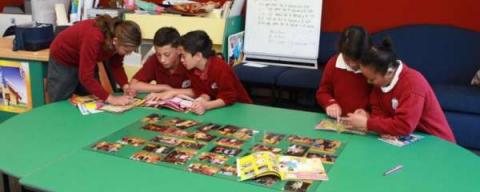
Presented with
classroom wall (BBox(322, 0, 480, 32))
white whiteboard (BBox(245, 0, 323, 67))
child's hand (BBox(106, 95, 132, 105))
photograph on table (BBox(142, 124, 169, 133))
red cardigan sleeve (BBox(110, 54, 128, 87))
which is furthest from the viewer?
white whiteboard (BBox(245, 0, 323, 67))

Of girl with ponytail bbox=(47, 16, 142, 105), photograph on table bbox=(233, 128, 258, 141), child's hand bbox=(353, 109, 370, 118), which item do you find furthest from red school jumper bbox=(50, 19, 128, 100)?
child's hand bbox=(353, 109, 370, 118)

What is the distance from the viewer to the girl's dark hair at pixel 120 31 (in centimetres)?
244

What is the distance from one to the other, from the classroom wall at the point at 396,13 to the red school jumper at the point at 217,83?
84.8 inches

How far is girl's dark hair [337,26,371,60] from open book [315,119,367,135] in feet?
1.08

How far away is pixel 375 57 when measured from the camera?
6.45 ft

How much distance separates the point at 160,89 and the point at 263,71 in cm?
162

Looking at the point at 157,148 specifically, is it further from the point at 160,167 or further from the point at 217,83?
the point at 217,83

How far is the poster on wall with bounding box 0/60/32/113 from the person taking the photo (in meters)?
3.30

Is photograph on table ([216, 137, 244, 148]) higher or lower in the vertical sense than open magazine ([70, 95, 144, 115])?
lower

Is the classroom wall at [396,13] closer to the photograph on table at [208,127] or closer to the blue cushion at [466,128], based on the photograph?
the blue cushion at [466,128]

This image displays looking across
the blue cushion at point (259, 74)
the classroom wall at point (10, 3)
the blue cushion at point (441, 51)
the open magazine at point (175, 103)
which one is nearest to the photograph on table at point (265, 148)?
the open magazine at point (175, 103)

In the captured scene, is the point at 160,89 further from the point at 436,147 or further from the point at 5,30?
the point at 5,30

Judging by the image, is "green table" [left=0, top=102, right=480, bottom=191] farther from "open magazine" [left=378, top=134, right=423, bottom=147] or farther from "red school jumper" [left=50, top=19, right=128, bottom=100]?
"red school jumper" [left=50, top=19, right=128, bottom=100]

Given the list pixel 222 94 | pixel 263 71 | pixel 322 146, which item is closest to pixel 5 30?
pixel 263 71
